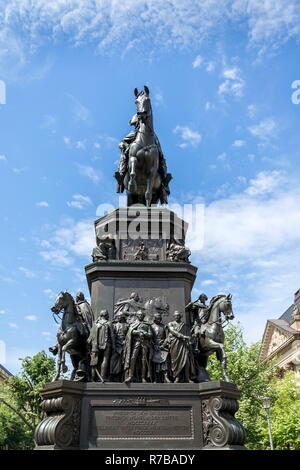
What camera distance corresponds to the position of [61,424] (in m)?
9.70

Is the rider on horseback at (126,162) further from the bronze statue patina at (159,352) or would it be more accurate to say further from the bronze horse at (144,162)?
the bronze statue patina at (159,352)

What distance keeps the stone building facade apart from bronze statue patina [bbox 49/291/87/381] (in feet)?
157

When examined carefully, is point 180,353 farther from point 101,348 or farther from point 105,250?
point 105,250

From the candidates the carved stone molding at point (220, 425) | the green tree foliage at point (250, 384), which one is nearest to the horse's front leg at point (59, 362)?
the carved stone molding at point (220, 425)

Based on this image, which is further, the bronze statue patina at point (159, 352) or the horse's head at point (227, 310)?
the horse's head at point (227, 310)

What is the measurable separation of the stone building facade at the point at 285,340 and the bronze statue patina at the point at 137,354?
1887 inches

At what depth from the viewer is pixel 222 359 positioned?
11.2 metres

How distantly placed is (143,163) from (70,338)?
6.18m

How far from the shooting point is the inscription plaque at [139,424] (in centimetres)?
980

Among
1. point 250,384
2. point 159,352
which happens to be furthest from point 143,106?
point 250,384

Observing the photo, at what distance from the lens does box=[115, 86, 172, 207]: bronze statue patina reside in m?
14.6

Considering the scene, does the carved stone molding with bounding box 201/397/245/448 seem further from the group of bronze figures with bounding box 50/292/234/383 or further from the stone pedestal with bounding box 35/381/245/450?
the group of bronze figures with bounding box 50/292/234/383

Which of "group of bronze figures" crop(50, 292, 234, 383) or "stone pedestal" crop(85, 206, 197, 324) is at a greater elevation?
"stone pedestal" crop(85, 206, 197, 324)

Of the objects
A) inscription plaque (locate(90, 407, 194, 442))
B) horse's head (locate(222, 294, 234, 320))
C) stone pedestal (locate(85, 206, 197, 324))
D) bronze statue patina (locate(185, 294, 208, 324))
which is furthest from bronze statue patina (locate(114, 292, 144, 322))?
inscription plaque (locate(90, 407, 194, 442))
